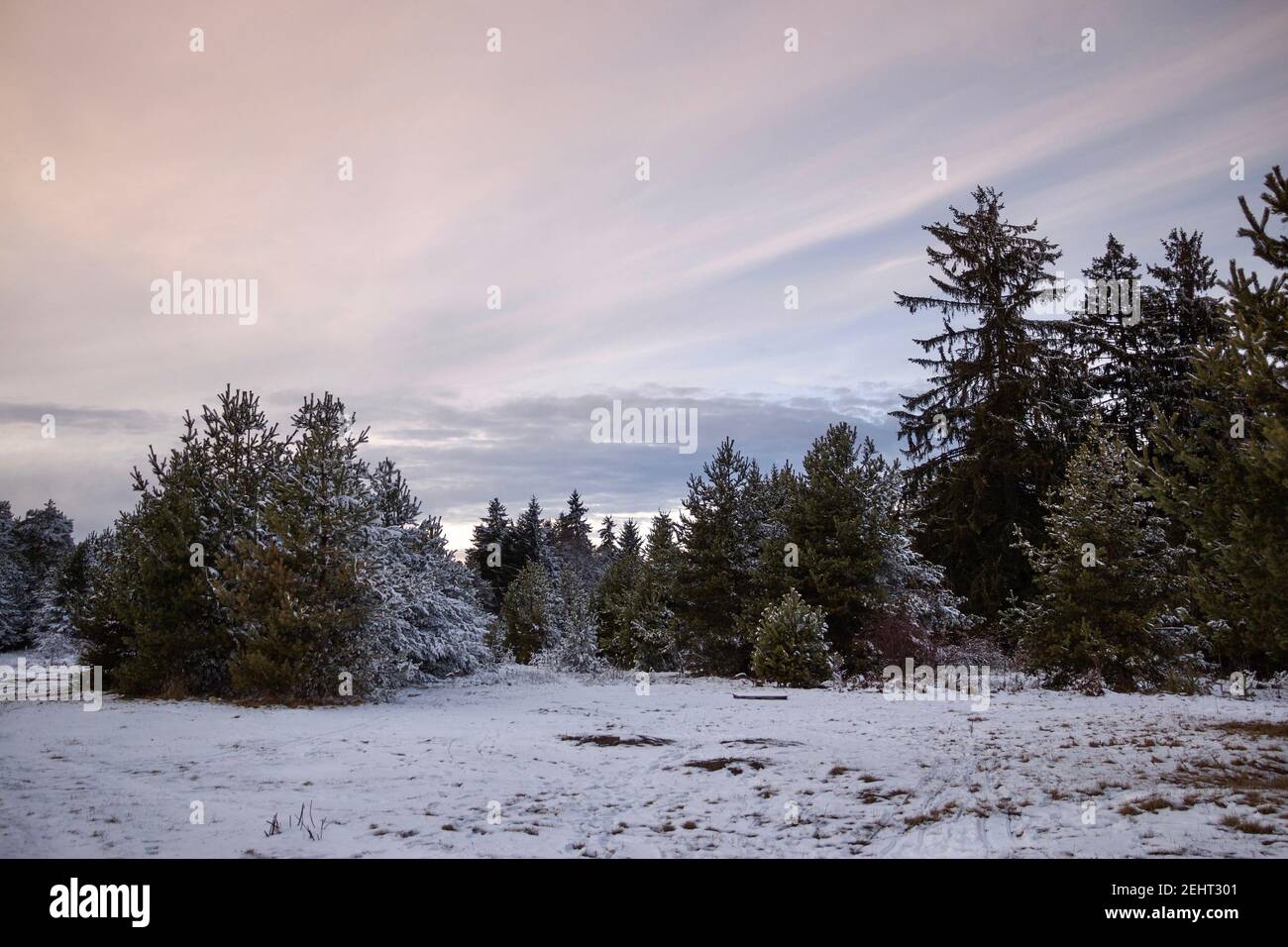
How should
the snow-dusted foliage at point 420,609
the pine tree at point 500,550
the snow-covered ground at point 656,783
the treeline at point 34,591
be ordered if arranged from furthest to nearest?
the pine tree at point 500,550 → the treeline at point 34,591 → the snow-dusted foliage at point 420,609 → the snow-covered ground at point 656,783

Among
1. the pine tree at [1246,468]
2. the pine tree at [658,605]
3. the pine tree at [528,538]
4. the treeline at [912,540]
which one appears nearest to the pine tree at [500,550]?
the pine tree at [528,538]

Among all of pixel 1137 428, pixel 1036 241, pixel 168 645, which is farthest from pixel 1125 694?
pixel 1036 241

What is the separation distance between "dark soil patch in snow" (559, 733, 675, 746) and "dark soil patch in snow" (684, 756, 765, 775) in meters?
1.63

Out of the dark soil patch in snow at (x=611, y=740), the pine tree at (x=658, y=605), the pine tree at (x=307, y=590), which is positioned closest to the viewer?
the dark soil patch in snow at (x=611, y=740)

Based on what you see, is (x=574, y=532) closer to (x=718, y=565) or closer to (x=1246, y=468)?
(x=718, y=565)

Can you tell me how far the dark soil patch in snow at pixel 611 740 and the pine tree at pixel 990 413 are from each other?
2243cm

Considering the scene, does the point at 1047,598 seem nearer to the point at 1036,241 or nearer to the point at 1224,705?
the point at 1224,705

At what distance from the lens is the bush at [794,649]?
20078 mm

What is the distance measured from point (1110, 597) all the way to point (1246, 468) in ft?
Answer: 34.0

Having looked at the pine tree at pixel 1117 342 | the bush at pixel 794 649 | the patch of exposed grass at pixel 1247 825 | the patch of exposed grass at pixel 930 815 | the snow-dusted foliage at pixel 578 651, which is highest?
the pine tree at pixel 1117 342

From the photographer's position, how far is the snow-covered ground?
5.88 meters

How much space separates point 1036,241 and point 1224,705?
24.8 metres

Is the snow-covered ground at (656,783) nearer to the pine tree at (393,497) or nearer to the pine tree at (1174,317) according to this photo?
the pine tree at (393,497)
